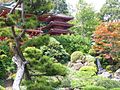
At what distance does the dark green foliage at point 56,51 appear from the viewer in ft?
60.0

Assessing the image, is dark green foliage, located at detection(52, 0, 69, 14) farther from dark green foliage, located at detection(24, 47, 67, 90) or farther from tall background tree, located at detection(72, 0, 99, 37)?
dark green foliage, located at detection(24, 47, 67, 90)

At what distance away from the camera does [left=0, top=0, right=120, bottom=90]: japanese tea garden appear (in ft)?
24.7

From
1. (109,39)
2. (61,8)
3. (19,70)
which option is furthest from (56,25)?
(19,70)

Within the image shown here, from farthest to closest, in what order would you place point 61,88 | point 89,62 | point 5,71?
point 89,62 → point 5,71 → point 61,88

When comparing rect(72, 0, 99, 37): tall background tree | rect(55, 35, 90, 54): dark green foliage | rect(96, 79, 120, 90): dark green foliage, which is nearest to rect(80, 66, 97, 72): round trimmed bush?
rect(96, 79, 120, 90): dark green foliage

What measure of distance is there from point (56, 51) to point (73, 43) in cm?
289

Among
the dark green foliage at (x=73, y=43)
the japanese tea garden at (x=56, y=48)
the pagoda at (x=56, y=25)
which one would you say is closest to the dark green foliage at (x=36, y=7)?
the japanese tea garden at (x=56, y=48)

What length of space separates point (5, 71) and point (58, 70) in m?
8.84

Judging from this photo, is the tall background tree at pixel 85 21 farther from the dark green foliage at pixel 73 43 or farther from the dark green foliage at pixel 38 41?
the dark green foliage at pixel 38 41

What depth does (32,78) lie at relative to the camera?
7891 millimetres

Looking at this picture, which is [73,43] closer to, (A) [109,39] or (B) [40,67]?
(A) [109,39]

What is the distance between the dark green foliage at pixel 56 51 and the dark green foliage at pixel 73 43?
1646 millimetres

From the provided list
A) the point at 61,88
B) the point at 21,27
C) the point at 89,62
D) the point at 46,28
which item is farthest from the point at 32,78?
the point at 46,28

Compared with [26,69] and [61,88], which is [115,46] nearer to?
[61,88]
